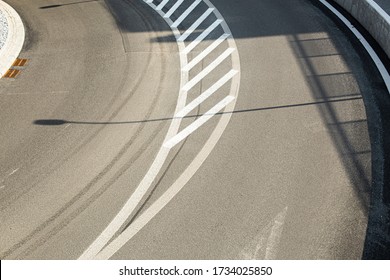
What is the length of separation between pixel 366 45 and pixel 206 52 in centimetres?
464

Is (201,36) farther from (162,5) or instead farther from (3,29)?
(3,29)

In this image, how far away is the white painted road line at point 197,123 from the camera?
10732 millimetres

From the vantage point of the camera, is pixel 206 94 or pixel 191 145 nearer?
pixel 191 145

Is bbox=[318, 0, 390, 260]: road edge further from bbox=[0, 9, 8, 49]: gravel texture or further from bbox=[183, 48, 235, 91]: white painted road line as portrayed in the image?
bbox=[0, 9, 8, 49]: gravel texture

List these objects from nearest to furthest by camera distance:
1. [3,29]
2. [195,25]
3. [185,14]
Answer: [3,29], [195,25], [185,14]

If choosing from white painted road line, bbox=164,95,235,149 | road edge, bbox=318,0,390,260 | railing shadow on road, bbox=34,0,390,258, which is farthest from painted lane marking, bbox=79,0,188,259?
road edge, bbox=318,0,390,260

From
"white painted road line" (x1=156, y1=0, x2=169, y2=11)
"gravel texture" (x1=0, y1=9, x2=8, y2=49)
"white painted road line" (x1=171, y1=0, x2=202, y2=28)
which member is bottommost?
"white painted road line" (x1=171, y1=0, x2=202, y2=28)

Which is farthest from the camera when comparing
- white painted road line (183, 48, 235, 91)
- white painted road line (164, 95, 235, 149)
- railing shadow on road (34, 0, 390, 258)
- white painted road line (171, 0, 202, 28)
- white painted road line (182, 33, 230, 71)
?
white painted road line (171, 0, 202, 28)

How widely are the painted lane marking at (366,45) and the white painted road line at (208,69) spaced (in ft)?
12.5

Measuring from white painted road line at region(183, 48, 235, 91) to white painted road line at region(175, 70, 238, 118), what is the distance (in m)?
0.51

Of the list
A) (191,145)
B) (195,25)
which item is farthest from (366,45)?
(191,145)

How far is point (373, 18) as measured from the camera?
14195 millimetres

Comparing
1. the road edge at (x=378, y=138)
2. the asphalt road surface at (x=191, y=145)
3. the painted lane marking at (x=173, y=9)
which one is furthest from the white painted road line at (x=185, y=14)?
the road edge at (x=378, y=138)

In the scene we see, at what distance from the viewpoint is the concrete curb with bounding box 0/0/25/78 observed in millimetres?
14109
